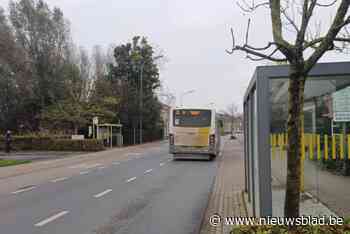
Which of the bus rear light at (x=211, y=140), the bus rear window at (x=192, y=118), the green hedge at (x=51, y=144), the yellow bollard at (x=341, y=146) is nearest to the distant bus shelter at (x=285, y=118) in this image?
the yellow bollard at (x=341, y=146)

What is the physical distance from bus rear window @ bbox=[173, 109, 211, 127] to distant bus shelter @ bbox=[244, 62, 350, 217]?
1930 cm

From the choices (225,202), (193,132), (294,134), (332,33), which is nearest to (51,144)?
(193,132)

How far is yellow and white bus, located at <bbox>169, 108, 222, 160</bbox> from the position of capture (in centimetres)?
2506

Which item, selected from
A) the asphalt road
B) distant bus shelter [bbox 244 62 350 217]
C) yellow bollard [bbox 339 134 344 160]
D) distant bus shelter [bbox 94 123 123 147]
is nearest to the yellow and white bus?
the asphalt road

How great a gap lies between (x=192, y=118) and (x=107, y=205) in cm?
1572

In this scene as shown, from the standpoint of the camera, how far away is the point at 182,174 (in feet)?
57.3

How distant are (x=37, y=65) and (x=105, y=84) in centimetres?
777

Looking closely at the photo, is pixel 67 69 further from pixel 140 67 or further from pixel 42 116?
pixel 140 67

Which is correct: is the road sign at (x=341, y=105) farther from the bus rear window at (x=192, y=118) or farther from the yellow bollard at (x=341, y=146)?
the bus rear window at (x=192, y=118)

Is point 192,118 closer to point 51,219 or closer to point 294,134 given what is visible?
point 51,219

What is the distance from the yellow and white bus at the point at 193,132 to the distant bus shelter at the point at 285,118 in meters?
19.0

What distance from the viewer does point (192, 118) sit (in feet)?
83.6

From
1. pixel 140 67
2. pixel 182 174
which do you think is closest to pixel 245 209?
pixel 182 174

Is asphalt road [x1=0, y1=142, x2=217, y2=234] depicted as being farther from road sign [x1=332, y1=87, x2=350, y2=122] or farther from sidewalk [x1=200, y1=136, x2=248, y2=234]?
road sign [x1=332, y1=87, x2=350, y2=122]
